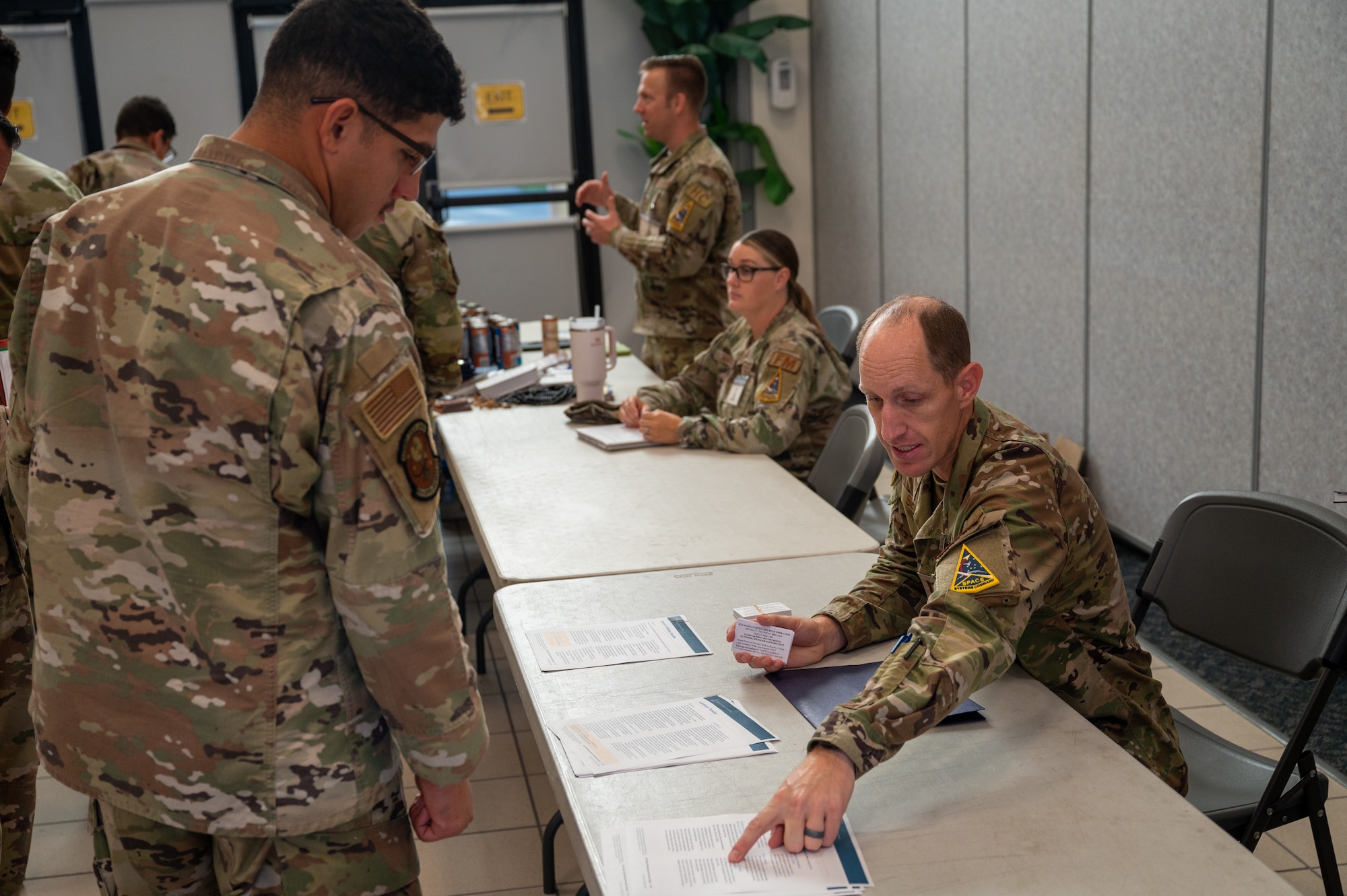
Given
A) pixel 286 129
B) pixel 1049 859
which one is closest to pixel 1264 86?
pixel 1049 859

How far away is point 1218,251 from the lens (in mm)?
3514

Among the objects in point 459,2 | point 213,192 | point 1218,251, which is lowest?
point 1218,251

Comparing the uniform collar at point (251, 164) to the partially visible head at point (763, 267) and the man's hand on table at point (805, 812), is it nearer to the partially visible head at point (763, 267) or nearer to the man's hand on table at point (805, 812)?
the man's hand on table at point (805, 812)

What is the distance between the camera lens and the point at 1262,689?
3135 mm

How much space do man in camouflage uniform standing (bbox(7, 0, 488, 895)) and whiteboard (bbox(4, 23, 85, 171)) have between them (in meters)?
6.23

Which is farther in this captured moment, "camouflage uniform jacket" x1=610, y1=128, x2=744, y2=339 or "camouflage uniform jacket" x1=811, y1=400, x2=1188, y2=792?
"camouflage uniform jacket" x1=610, y1=128, x2=744, y2=339

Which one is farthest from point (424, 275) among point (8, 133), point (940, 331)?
point (940, 331)

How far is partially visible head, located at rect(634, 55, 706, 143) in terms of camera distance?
443 cm

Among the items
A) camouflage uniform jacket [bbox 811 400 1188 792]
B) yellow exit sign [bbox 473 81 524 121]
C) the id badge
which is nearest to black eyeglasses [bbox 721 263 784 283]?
the id badge

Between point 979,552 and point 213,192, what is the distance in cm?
106

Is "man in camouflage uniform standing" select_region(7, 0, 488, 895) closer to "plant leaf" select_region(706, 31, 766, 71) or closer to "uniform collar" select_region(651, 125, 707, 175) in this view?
"uniform collar" select_region(651, 125, 707, 175)

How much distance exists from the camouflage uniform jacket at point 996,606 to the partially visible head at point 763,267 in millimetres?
1375

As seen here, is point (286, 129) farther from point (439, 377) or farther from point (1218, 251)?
point (1218, 251)

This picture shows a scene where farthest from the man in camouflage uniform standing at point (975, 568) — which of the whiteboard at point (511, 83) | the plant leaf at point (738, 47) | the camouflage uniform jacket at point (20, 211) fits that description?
the whiteboard at point (511, 83)
